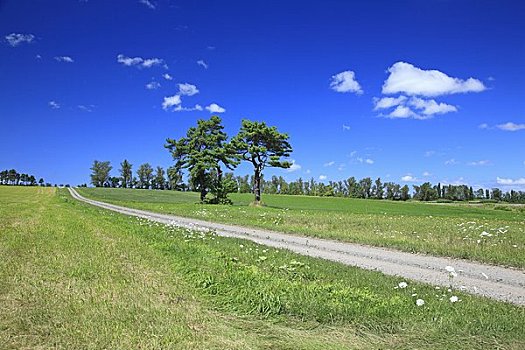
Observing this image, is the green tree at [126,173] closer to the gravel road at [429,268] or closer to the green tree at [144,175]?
the green tree at [144,175]

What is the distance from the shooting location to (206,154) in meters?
61.6

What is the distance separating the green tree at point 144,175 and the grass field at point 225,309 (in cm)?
15394

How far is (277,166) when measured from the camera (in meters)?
57.5

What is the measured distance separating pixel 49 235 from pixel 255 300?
1222cm

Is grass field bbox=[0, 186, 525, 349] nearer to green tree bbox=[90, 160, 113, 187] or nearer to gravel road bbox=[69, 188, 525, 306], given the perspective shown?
gravel road bbox=[69, 188, 525, 306]

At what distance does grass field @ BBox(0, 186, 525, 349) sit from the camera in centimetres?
556

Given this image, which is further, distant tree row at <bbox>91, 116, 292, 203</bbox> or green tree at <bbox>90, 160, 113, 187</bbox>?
green tree at <bbox>90, 160, 113, 187</bbox>

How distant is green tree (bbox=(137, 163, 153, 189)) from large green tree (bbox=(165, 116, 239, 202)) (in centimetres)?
9858

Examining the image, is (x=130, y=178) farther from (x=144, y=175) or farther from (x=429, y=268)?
(x=429, y=268)

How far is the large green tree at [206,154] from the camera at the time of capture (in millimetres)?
61000

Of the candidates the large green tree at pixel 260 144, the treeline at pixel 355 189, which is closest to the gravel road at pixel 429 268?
the large green tree at pixel 260 144

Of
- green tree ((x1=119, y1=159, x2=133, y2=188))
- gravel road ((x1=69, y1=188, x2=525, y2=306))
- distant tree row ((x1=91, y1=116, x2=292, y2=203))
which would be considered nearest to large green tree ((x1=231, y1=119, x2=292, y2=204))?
distant tree row ((x1=91, y1=116, x2=292, y2=203))

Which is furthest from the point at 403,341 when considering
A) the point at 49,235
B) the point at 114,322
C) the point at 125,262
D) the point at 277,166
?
the point at 277,166

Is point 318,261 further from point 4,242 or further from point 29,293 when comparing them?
point 4,242
